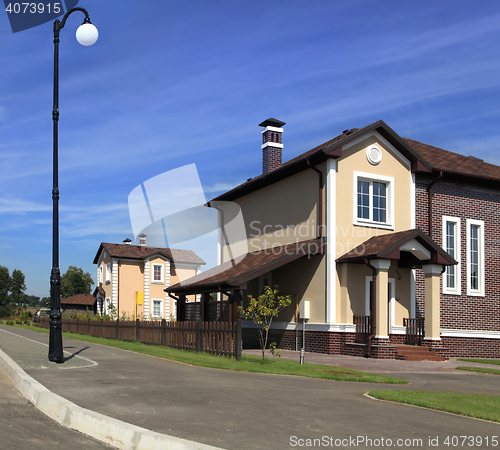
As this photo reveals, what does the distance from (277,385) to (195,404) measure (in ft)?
9.91

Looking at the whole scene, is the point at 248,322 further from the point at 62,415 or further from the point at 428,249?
the point at 62,415

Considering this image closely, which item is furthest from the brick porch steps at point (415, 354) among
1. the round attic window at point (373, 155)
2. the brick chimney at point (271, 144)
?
the brick chimney at point (271, 144)

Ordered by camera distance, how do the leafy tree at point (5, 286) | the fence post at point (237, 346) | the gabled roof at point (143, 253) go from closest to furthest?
the fence post at point (237, 346), the gabled roof at point (143, 253), the leafy tree at point (5, 286)

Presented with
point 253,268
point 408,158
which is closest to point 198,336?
point 253,268

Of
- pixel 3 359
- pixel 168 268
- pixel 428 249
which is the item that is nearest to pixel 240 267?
pixel 428 249

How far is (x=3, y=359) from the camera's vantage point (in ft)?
38.7

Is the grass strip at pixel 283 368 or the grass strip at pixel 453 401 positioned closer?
the grass strip at pixel 453 401

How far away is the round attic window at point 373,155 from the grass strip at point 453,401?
485 inches

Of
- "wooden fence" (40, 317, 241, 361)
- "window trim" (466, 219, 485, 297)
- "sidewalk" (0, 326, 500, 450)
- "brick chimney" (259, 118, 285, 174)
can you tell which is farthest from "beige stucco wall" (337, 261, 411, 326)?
"brick chimney" (259, 118, 285, 174)

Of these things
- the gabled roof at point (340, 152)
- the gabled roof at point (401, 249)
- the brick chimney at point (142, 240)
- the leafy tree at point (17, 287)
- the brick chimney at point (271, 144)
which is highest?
the brick chimney at point (271, 144)

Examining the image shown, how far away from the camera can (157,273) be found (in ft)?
152

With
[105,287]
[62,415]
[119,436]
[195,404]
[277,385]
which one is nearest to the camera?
[119,436]

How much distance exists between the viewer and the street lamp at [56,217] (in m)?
11.8

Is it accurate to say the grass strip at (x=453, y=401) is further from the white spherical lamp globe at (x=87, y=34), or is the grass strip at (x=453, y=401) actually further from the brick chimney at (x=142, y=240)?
the brick chimney at (x=142, y=240)
